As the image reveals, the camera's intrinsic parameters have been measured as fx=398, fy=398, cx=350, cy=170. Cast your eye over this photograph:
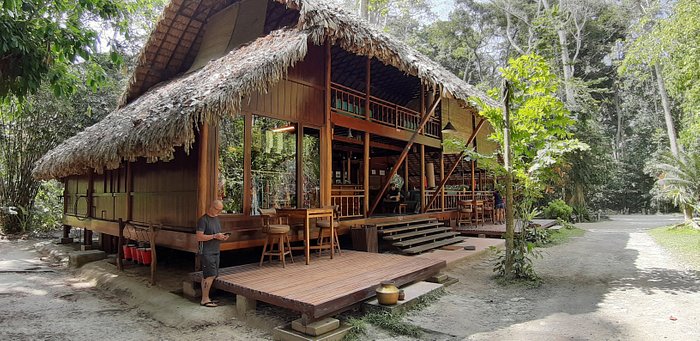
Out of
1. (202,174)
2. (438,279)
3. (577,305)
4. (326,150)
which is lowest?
(577,305)

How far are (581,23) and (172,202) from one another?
90.0 feet

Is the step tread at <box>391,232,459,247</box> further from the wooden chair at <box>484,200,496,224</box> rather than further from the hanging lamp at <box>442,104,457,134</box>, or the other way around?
the wooden chair at <box>484,200,496,224</box>

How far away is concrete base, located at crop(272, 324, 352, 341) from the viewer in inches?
158

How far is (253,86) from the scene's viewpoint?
5.54 m

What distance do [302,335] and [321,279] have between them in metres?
1.27

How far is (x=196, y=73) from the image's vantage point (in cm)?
716

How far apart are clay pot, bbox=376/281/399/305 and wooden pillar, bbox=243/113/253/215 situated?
2542 millimetres

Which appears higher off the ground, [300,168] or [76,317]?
[300,168]

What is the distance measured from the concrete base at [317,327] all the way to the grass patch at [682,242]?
24.7ft

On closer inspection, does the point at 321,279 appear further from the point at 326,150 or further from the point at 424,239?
the point at 424,239

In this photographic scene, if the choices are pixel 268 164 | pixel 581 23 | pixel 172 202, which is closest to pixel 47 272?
pixel 172 202

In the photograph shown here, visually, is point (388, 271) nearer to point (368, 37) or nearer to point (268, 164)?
point (268, 164)

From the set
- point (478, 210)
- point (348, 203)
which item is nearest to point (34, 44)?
point (348, 203)

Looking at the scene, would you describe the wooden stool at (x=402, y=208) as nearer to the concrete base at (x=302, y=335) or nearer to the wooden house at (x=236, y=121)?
the wooden house at (x=236, y=121)
